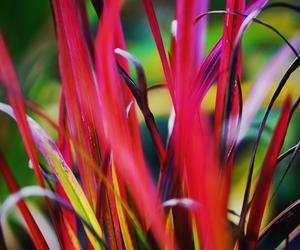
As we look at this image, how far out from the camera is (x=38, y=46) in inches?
35.3

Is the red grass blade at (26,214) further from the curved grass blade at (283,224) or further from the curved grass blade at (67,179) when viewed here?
the curved grass blade at (283,224)

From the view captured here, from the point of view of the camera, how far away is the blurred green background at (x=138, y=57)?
2.84 ft

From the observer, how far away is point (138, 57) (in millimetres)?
886

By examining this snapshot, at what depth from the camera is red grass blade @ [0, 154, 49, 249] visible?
80 centimetres

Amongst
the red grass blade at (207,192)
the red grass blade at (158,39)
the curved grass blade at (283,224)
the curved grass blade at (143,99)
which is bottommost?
the curved grass blade at (283,224)

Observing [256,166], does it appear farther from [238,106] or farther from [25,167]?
[25,167]

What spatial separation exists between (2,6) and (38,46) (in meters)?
0.10

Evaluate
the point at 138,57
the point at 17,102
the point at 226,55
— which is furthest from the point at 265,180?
the point at 17,102

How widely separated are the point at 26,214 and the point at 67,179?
0.30 feet

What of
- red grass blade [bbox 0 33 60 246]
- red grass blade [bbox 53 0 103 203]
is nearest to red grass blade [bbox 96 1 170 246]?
red grass blade [bbox 53 0 103 203]

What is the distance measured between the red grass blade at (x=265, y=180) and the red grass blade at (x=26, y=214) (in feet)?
1.13

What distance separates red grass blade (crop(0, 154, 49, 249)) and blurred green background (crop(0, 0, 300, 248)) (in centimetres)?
6

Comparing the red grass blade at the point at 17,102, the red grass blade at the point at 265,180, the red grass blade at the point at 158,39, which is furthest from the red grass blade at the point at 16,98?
the red grass blade at the point at 265,180

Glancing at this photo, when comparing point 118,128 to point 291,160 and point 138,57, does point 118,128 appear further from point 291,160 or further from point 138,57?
point 291,160
